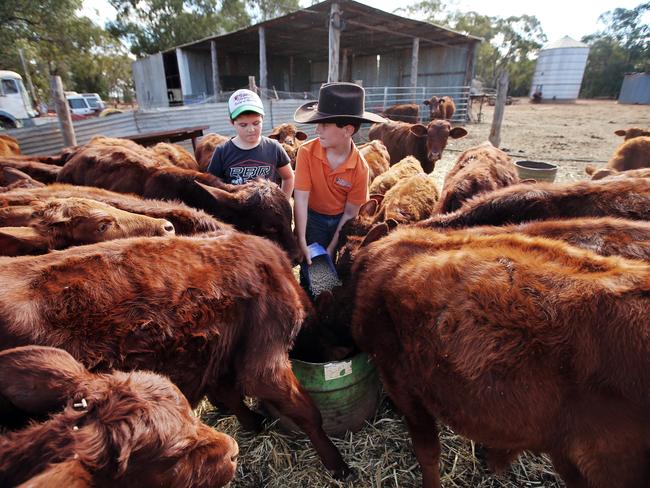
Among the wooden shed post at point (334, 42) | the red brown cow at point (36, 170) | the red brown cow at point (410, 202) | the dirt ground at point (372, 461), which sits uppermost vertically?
the wooden shed post at point (334, 42)

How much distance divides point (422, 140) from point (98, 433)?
997 cm

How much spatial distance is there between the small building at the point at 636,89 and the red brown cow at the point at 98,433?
54.0m

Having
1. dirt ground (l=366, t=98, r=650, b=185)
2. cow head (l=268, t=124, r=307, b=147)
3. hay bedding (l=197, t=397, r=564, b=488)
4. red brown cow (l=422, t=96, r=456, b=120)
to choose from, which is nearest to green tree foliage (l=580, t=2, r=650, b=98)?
dirt ground (l=366, t=98, r=650, b=185)

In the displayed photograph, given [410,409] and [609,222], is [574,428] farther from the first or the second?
[609,222]

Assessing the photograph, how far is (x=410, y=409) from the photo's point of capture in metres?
2.53

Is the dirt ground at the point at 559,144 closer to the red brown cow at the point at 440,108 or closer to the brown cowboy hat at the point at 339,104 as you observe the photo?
the red brown cow at the point at 440,108

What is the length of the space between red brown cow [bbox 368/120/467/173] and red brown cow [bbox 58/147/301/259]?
612cm

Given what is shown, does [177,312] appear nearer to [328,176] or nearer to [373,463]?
[373,463]

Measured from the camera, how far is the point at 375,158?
317 inches

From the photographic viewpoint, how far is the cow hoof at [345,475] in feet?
9.20

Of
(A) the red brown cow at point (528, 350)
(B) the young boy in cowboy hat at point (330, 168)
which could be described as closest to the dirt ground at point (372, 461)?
(A) the red brown cow at point (528, 350)

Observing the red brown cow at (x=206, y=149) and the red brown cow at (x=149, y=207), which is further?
the red brown cow at (x=206, y=149)

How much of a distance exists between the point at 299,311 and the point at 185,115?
11459 millimetres

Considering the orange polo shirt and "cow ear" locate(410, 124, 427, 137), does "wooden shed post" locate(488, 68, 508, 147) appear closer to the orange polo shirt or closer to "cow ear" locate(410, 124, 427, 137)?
"cow ear" locate(410, 124, 427, 137)
